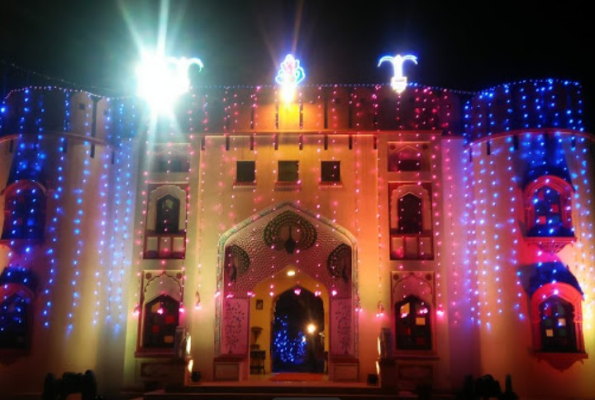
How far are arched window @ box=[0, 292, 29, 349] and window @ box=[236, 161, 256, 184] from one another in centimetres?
618

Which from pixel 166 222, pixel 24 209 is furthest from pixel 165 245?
pixel 24 209

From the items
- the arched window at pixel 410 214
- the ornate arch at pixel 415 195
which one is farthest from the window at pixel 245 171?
the arched window at pixel 410 214

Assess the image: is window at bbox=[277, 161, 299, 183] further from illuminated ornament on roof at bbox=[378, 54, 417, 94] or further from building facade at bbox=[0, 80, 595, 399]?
illuminated ornament on roof at bbox=[378, 54, 417, 94]

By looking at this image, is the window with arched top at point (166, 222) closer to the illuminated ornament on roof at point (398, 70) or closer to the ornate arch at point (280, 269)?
Answer: the ornate arch at point (280, 269)

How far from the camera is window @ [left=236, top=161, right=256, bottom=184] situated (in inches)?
667

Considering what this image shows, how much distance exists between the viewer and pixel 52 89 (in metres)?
16.5

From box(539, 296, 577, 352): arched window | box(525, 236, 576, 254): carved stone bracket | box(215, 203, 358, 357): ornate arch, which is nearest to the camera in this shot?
box(539, 296, 577, 352): arched window

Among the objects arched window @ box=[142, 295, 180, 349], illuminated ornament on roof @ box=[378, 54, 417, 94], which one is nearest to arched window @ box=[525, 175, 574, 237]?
illuminated ornament on roof @ box=[378, 54, 417, 94]

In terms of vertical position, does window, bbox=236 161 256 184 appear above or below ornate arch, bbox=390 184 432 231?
above

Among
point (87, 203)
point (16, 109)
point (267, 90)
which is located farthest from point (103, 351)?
point (267, 90)

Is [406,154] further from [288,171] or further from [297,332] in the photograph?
[297,332]

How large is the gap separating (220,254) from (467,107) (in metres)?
7.79

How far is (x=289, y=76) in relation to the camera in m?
16.8

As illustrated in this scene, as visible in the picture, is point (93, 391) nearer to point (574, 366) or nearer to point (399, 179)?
point (399, 179)
